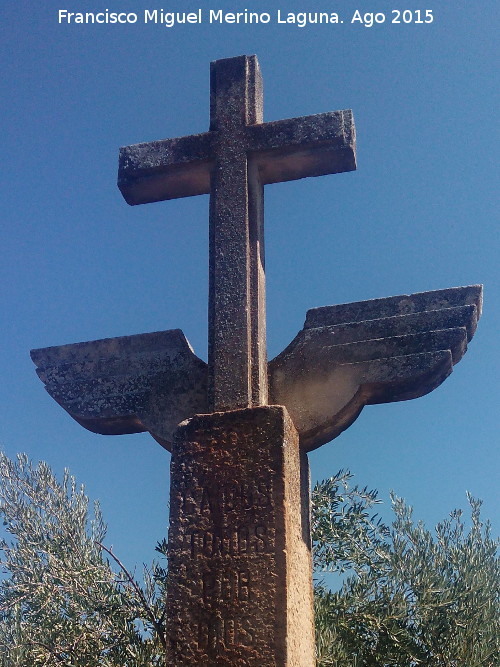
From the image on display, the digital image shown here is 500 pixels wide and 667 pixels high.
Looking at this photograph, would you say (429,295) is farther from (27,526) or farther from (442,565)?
(27,526)

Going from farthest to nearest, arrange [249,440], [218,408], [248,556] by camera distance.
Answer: [218,408] < [249,440] < [248,556]

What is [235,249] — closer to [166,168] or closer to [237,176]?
[237,176]

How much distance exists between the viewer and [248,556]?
11.5 ft

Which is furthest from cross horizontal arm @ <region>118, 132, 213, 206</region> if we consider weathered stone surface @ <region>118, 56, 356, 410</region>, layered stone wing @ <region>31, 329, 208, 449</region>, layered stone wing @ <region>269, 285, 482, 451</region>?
layered stone wing @ <region>269, 285, 482, 451</region>

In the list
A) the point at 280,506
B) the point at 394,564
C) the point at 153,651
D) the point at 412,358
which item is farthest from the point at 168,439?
the point at 394,564

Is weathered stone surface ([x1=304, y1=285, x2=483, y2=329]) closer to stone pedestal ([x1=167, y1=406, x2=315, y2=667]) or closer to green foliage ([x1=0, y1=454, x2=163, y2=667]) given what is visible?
stone pedestal ([x1=167, y1=406, x2=315, y2=667])

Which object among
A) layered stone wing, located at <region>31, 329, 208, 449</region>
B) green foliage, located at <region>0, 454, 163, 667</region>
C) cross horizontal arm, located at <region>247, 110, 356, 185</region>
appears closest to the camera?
layered stone wing, located at <region>31, 329, 208, 449</region>

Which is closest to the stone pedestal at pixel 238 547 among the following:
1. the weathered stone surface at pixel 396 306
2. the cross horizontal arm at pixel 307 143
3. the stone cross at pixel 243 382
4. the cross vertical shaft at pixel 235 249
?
the stone cross at pixel 243 382

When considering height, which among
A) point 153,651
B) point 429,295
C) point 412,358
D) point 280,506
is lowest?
point 153,651

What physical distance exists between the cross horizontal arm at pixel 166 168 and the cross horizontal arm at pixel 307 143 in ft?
1.15

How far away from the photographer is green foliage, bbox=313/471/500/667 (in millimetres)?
7340

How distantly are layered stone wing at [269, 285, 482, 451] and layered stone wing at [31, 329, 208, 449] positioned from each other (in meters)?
0.51

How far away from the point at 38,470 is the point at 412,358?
5824mm

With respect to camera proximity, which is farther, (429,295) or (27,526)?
(27,526)
